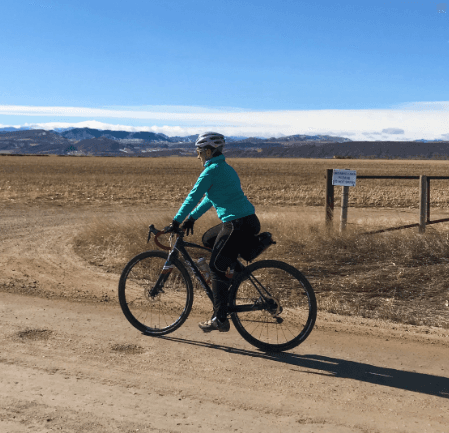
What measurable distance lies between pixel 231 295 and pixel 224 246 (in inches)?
19.5

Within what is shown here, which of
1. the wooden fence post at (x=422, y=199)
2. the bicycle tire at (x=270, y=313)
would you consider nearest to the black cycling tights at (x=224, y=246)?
the bicycle tire at (x=270, y=313)

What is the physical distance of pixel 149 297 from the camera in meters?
5.38

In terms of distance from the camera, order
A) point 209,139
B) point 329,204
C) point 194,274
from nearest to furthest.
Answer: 1. point 209,139
2. point 194,274
3. point 329,204

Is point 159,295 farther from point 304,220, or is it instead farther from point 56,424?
point 304,220

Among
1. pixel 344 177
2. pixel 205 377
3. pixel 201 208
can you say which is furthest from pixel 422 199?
pixel 205 377

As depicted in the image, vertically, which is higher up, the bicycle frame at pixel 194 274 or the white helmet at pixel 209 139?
the white helmet at pixel 209 139

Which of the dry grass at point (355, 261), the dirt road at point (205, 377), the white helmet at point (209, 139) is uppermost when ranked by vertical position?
the white helmet at point (209, 139)

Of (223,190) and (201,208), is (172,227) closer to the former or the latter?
(201,208)

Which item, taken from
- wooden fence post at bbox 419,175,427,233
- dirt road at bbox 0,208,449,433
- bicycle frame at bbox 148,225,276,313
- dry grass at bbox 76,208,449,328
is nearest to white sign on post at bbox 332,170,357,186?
dry grass at bbox 76,208,449,328

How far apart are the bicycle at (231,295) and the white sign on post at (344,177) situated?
499 cm

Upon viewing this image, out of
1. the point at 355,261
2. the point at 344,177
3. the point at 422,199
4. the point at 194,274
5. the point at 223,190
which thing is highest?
the point at 344,177

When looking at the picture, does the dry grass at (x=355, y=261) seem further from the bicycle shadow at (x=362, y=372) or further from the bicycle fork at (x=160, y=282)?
the bicycle fork at (x=160, y=282)

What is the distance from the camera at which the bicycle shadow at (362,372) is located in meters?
4.00

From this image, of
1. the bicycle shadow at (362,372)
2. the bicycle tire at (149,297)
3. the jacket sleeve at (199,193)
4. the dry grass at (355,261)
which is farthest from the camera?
the dry grass at (355,261)
